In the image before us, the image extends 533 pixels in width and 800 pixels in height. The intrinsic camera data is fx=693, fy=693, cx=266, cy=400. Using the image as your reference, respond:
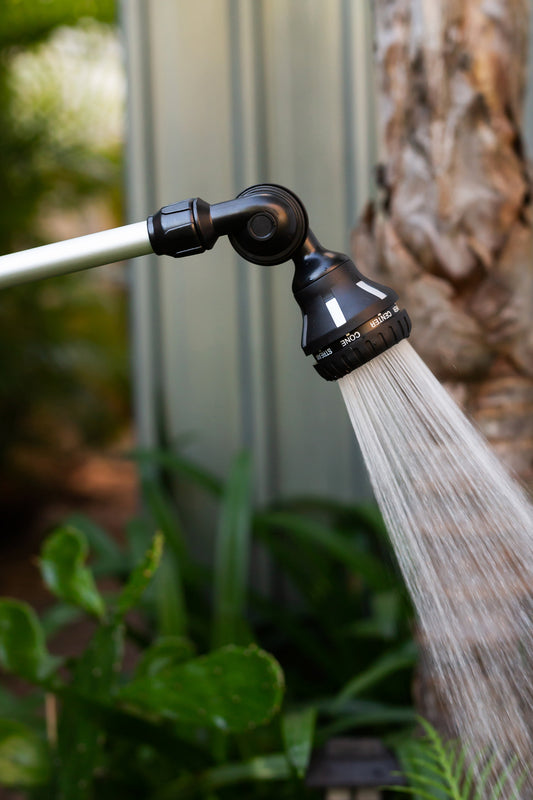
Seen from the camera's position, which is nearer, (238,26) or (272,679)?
(272,679)

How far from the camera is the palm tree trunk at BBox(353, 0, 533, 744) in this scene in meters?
0.82

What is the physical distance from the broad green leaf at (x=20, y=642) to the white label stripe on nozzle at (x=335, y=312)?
0.75 m

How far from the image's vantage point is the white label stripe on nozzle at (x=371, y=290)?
1.56 ft

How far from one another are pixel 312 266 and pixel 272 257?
0.10ft

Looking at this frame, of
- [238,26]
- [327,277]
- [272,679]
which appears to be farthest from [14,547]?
[327,277]

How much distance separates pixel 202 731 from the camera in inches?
52.0

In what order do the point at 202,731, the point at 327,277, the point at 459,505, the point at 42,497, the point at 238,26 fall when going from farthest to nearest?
the point at 42,497 < the point at 238,26 < the point at 202,731 < the point at 459,505 < the point at 327,277

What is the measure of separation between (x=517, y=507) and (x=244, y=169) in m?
1.41

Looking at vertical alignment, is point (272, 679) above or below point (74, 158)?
below

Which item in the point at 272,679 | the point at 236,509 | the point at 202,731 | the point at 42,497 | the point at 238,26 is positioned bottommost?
the point at 42,497

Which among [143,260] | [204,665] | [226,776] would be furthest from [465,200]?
[143,260]

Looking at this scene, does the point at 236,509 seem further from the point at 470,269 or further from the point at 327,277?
→ the point at 327,277

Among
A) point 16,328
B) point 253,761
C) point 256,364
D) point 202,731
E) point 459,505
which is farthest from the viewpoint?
point 16,328

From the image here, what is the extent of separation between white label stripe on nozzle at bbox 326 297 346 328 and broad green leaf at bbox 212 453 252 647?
1.02 m
